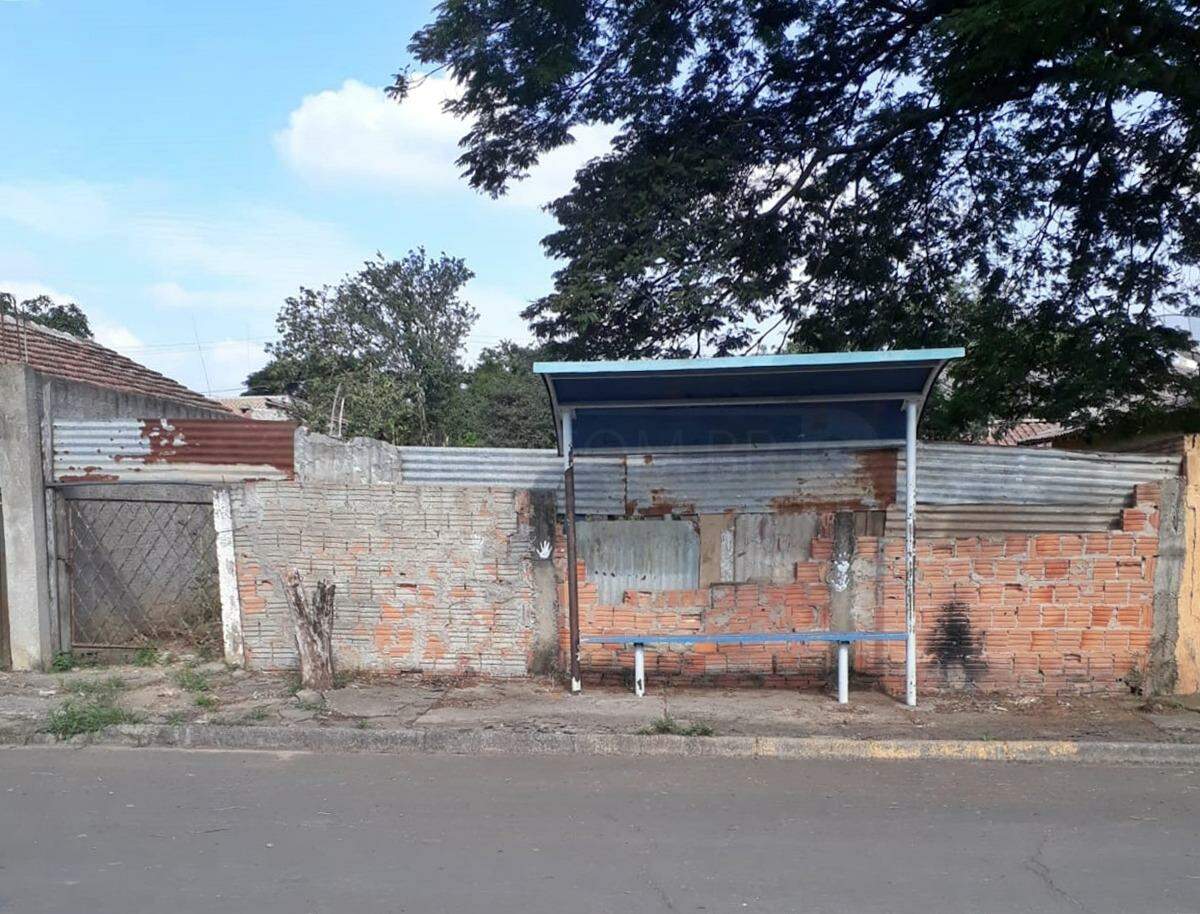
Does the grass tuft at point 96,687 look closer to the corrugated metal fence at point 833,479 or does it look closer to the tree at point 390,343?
the corrugated metal fence at point 833,479

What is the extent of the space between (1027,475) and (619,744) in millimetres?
3872

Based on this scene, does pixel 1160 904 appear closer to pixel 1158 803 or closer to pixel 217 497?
pixel 1158 803

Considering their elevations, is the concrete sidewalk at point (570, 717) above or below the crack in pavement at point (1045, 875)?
below

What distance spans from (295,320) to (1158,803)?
2623 centimetres

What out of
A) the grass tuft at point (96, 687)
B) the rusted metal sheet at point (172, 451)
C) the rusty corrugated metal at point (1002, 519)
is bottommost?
the grass tuft at point (96, 687)

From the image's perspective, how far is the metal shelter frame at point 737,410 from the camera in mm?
6926

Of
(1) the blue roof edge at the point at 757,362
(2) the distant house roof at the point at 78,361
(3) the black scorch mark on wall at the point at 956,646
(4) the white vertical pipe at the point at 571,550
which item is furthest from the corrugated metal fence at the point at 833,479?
(2) the distant house roof at the point at 78,361

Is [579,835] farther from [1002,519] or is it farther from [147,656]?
[147,656]

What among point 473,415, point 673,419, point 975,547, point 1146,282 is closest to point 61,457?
point 673,419

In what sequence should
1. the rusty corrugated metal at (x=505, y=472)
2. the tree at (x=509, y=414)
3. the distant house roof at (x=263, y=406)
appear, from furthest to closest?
the tree at (x=509, y=414), the distant house roof at (x=263, y=406), the rusty corrugated metal at (x=505, y=472)

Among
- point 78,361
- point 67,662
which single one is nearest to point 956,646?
point 67,662

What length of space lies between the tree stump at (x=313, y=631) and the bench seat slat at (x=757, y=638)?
2053mm

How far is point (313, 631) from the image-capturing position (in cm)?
778

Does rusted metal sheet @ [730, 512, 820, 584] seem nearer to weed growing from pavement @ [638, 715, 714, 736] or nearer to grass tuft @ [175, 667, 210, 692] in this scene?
weed growing from pavement @ [638, 715, 714, 736]
